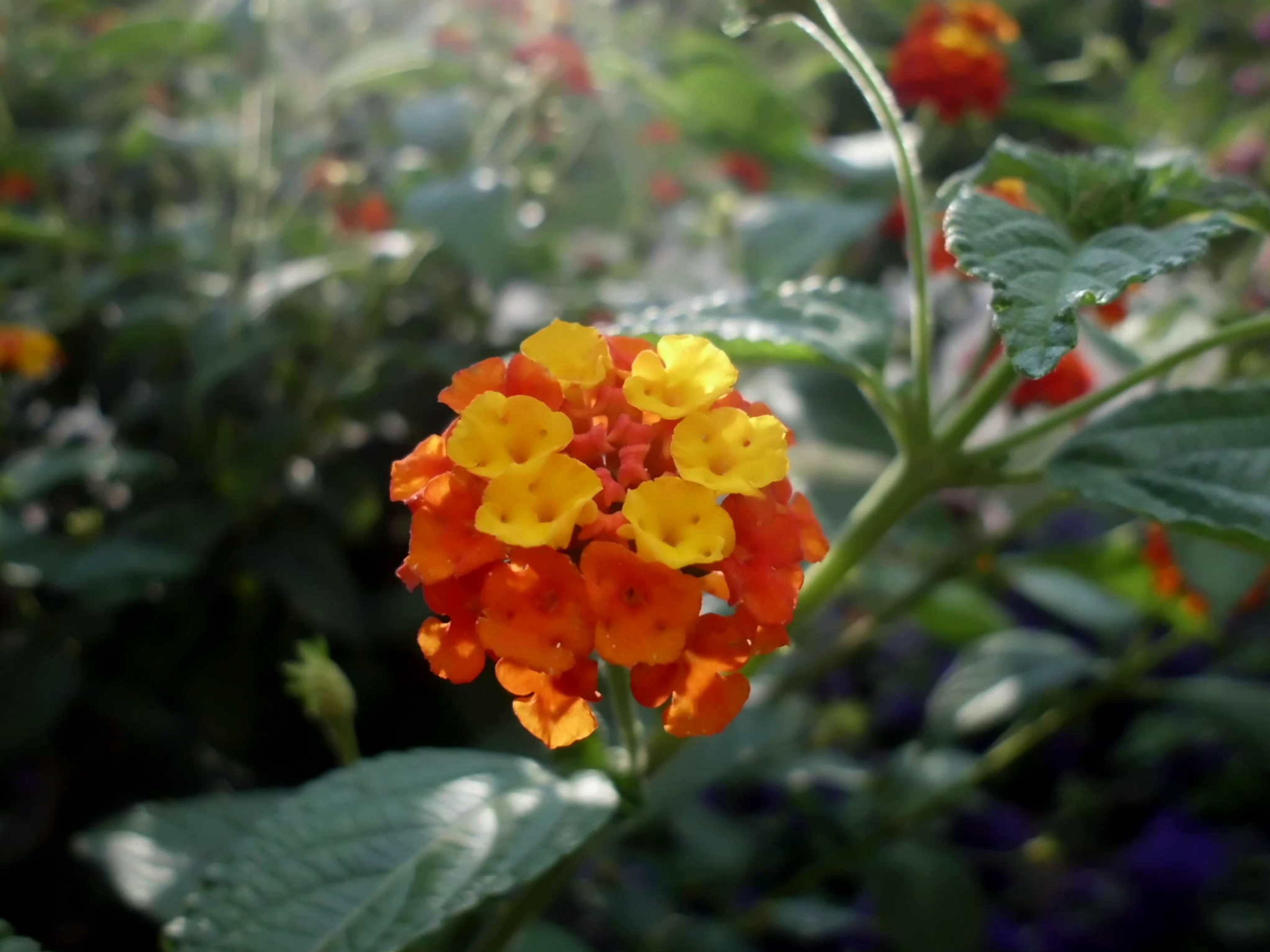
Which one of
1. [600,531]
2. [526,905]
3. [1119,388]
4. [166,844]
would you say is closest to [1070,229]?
[1119,388]

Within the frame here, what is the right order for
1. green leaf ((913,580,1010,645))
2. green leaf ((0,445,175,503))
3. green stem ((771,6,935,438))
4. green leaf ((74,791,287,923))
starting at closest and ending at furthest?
1. green stem ((771,6,935,438))
2. green leaf ((74,791,287,923))
3. green leaf ((0,445,175,503))
4. green leaf ((913,580,1010,645))

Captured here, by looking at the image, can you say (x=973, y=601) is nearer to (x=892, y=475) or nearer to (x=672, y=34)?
(x=892, y=475)

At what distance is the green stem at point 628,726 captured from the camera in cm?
47

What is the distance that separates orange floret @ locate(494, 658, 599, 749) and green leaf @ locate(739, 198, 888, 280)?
0.59m

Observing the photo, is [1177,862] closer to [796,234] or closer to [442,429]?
[796,234]

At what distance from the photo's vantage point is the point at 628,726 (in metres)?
0.49

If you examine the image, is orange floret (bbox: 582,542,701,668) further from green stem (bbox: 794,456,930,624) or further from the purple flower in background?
the purple flower in background

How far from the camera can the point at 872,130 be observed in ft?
5.88

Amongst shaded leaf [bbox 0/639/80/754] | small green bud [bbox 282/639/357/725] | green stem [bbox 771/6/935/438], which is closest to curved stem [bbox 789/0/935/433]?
green stem [bbox 771/6/935/438]

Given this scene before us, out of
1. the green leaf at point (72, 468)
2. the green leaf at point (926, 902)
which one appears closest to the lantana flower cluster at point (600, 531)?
the green leaf at point (72, 468)

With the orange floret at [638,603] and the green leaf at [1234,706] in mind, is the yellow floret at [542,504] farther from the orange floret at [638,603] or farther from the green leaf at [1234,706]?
the green leaf at [1234,706]

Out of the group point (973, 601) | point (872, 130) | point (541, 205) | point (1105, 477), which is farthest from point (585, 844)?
point (872, 130)

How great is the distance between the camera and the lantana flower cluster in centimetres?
40

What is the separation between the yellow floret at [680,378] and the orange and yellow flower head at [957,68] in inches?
31.7
